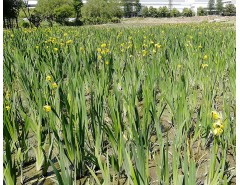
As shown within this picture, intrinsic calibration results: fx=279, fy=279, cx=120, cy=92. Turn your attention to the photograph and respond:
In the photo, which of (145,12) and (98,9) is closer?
(98,9)

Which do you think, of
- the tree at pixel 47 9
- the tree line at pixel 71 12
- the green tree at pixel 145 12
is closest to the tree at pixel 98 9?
the tree line at pixel 71 12

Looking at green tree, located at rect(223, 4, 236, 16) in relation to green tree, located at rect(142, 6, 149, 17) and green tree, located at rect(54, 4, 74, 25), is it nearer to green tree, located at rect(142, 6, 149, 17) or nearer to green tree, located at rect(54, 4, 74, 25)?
green tree, located at rect(142, 6, 149, 17)

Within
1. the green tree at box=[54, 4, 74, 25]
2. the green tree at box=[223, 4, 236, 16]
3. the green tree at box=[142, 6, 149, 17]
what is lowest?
the green tree at box=[54, 4, 74, 25]

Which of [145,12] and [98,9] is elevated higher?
[145,12]

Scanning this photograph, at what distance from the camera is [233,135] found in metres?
1.46

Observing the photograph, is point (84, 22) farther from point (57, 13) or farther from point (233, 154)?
point (233, 154)

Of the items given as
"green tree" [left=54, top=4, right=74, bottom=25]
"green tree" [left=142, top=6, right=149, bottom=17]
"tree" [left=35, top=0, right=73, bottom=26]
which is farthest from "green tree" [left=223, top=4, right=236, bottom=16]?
"tree" [left=35, top=0, right=73, bottom=26]

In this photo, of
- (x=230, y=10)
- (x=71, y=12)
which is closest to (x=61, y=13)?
(x=71, y=12)

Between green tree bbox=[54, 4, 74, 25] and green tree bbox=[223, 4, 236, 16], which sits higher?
green tree bbox=[223, 4, 236, 16]

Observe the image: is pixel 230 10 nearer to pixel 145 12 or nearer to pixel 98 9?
pixel 145 12

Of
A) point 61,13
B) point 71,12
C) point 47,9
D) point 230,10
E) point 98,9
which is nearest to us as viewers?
point 61,13

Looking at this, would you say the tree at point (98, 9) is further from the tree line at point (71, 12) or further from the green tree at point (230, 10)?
the green tree at point (230, 10)

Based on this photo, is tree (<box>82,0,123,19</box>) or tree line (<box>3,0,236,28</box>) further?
tree (<box>82,0,123,19</box>)

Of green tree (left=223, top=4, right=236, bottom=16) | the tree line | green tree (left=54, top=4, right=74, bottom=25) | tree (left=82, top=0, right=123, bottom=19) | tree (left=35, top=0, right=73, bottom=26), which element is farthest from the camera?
green tree (left=223, top=4, right=236, bottom=16)
